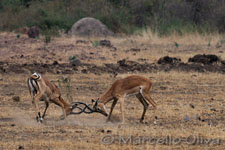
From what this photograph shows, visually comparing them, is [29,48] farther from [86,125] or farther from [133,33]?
[86,125]

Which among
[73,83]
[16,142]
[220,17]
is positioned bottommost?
[16,142]

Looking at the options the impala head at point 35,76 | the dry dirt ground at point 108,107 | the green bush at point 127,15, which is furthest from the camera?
the green bush at point 127,15

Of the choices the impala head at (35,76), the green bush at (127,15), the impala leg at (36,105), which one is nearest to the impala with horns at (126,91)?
the impala leg at (36,105)

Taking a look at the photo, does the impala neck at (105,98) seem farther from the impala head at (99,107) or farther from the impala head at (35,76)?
the impala head at (35,76)

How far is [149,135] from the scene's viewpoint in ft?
26.3

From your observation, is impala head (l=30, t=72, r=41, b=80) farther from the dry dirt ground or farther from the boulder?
the boulder

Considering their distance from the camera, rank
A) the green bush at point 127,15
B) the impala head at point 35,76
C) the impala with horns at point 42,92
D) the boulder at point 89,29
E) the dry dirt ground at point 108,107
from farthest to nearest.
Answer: the green bush at point 127,15 < the boulder at point 89,29 < the impala with horns at point 42,92 < the impala head at point 35,76 < the dry dirt ground at point 108,107

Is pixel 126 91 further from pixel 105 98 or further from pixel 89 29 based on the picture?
pixel 89 29

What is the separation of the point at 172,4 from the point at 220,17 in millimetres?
Result: 3483

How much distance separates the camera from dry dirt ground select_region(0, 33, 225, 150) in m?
7.63

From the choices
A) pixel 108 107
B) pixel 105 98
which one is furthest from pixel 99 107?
pixel 108 107

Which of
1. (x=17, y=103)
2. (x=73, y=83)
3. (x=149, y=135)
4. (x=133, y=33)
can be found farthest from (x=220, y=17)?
(x=149, y=135)

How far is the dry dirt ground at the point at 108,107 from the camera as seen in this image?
7629 millimetres

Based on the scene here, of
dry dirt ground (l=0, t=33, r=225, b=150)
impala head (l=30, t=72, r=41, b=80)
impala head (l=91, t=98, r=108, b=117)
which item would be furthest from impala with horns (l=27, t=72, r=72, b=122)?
impala head (l=91, t=98, r=108, b=117)
